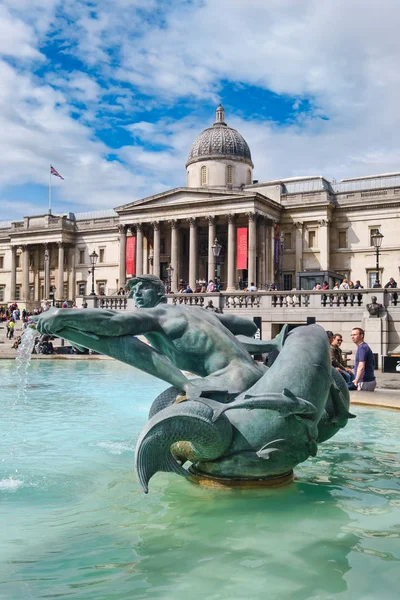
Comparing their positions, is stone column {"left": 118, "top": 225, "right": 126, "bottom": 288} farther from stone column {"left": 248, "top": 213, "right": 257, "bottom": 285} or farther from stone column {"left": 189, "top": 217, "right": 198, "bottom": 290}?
stone column {"left": 248, "top": 213, "right": 257, "bottom": 285}

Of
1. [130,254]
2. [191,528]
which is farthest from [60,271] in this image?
[191,528]

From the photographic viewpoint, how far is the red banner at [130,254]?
59156mm

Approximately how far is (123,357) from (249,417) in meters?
1.21

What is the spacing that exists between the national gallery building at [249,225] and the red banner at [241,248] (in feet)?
0.29

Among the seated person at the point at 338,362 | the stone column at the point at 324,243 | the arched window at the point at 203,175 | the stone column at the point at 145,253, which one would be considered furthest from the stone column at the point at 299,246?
the seated person at the point at 338,362

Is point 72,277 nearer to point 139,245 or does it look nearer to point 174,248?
point 139,245

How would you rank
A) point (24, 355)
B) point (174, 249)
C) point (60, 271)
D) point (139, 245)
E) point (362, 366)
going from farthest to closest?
point (60, 271), point (139, 245), point (174, 249), point (362, 366), point (24, 355)

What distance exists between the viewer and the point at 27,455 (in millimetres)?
6918

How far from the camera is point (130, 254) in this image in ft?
195

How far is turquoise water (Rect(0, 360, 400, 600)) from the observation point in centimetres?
349

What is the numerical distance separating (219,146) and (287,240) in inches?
472

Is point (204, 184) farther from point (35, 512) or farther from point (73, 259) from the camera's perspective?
point (35, 512)

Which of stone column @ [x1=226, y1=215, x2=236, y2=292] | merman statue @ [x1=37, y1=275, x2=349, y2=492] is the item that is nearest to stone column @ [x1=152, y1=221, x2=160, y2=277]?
stone column @ [x1=226, y1=215, x2=236, y2=292]

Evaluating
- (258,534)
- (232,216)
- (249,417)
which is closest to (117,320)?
(249,417)
